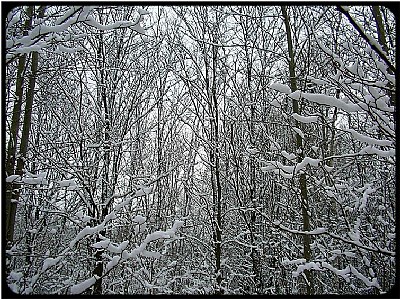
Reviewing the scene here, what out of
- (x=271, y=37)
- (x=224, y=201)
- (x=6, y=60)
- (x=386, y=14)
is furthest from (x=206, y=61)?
(x=6, y=60)

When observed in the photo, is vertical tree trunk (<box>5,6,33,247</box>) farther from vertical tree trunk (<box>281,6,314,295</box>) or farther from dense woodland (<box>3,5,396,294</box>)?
vertical tree trunk (<box>281,6,314,295</box>)

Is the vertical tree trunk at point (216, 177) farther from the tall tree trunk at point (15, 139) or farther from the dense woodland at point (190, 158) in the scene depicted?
the tall tree trunk at point (15, 139)

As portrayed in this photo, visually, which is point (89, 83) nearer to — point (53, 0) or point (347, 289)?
point (53, 0)

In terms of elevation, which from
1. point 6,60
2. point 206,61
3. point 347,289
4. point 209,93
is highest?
point 206,61

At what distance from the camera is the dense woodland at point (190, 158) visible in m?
2.06

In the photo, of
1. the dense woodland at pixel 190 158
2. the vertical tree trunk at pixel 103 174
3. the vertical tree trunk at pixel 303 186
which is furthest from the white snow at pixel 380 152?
the vertical tree trunk at pixel 103 174

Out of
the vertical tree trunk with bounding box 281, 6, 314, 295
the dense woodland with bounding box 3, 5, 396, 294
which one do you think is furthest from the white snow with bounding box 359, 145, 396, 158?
the vertical tree trunk with bounding box 281, 6, 314, 295

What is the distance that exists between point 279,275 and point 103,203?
2290mm

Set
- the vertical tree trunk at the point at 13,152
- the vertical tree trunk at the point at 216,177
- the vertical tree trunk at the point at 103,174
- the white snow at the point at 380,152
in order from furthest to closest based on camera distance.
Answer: the vertical tree trunk at the point at 216,177
the vertical tree trunk at the point at 103,174
the vertical tree trunk at the point at 13,152
the white snow at the point at 380,152

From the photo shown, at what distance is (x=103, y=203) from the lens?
2529 mm

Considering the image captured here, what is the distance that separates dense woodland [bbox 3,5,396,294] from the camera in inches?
81.3

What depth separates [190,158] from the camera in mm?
3451

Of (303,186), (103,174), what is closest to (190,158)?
(103,174)

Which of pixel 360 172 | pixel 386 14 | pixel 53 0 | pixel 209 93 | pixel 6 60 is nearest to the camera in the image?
pixel 6 60
